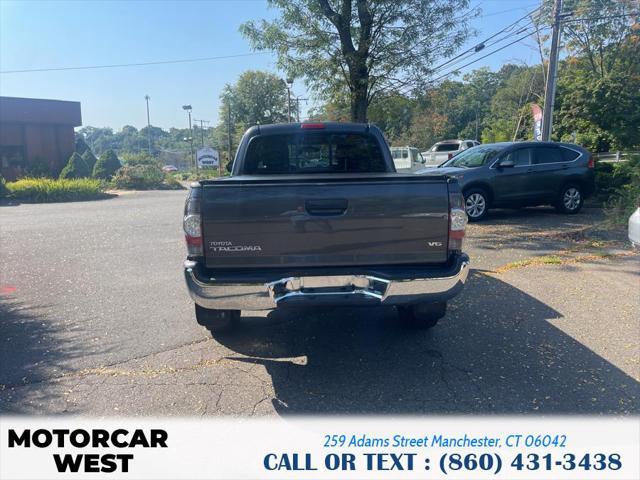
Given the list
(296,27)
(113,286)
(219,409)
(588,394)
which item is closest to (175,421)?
(219,409)

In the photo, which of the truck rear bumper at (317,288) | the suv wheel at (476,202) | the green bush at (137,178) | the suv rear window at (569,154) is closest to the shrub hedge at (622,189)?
the suv rear window at (569,154)

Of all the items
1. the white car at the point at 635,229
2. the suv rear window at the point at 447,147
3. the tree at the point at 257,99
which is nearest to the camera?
the white car at the point at 635,229

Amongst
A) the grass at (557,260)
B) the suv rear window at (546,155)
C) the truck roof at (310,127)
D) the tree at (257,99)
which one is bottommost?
the grass at (557,260)

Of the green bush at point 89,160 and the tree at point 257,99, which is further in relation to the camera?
the tree at point 257,99

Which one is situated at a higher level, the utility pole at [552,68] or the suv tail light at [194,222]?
the utility pole at [552,68]

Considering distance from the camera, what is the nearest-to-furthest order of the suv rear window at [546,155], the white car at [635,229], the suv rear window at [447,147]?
the white car at [635,229]
the suv rear window at [546,155]
the suv rear window at [447,147]

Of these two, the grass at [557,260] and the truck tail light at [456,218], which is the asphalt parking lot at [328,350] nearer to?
the grass at [557,260]

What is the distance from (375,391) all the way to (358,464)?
2.38ft

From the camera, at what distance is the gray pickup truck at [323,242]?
11.2 ft

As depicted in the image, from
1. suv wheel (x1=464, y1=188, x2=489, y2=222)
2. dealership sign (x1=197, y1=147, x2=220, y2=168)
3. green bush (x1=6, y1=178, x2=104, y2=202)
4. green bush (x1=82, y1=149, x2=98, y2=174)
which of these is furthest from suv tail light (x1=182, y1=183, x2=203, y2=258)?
dealership sign (x1=197, y1=147, x2=220, y2=168)

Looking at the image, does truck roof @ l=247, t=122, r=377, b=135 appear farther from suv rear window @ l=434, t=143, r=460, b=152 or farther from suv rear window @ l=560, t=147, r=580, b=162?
suv rear window @ l=434, t=143, r=460, b=152

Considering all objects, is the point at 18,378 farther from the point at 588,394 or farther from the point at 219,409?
the point at 588,394

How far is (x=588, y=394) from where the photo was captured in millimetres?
3543

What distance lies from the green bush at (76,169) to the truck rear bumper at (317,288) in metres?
29.5
